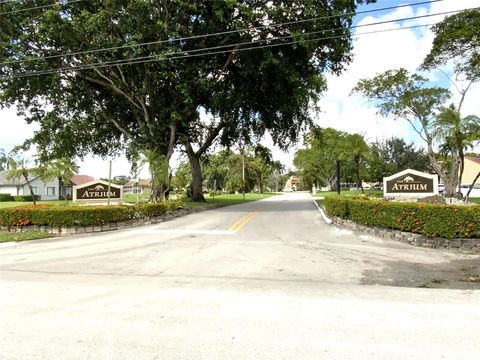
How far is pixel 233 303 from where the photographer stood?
619cm

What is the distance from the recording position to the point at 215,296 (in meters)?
6.65

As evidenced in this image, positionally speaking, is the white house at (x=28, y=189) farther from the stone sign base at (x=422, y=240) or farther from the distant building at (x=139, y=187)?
the stone sign base at (x=422, y=240)

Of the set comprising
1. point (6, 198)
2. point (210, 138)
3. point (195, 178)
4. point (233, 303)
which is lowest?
point (233, 303)

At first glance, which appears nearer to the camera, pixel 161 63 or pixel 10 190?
pixel 161 63

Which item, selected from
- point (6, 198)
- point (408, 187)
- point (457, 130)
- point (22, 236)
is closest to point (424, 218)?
point (408, 187)

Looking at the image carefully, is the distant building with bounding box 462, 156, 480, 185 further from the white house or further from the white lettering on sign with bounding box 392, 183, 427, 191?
the white house

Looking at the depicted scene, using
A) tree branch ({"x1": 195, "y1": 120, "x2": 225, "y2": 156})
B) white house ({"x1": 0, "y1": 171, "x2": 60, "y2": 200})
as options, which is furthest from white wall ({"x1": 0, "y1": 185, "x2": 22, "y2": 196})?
tree branch ({"x1": 195, "y1": 120, "x2": 225, "y2": 156})

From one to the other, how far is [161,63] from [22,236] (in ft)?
36.4

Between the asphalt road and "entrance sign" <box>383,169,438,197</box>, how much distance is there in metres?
5.42

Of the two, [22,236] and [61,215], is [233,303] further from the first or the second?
[61,215]

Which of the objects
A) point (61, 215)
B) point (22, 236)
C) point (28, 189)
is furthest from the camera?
point (28, 189)

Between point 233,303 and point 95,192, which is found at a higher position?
point 95,192

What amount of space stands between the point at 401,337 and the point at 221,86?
22.8 meters

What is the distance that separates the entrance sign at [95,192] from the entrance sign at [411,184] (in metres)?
12.5
